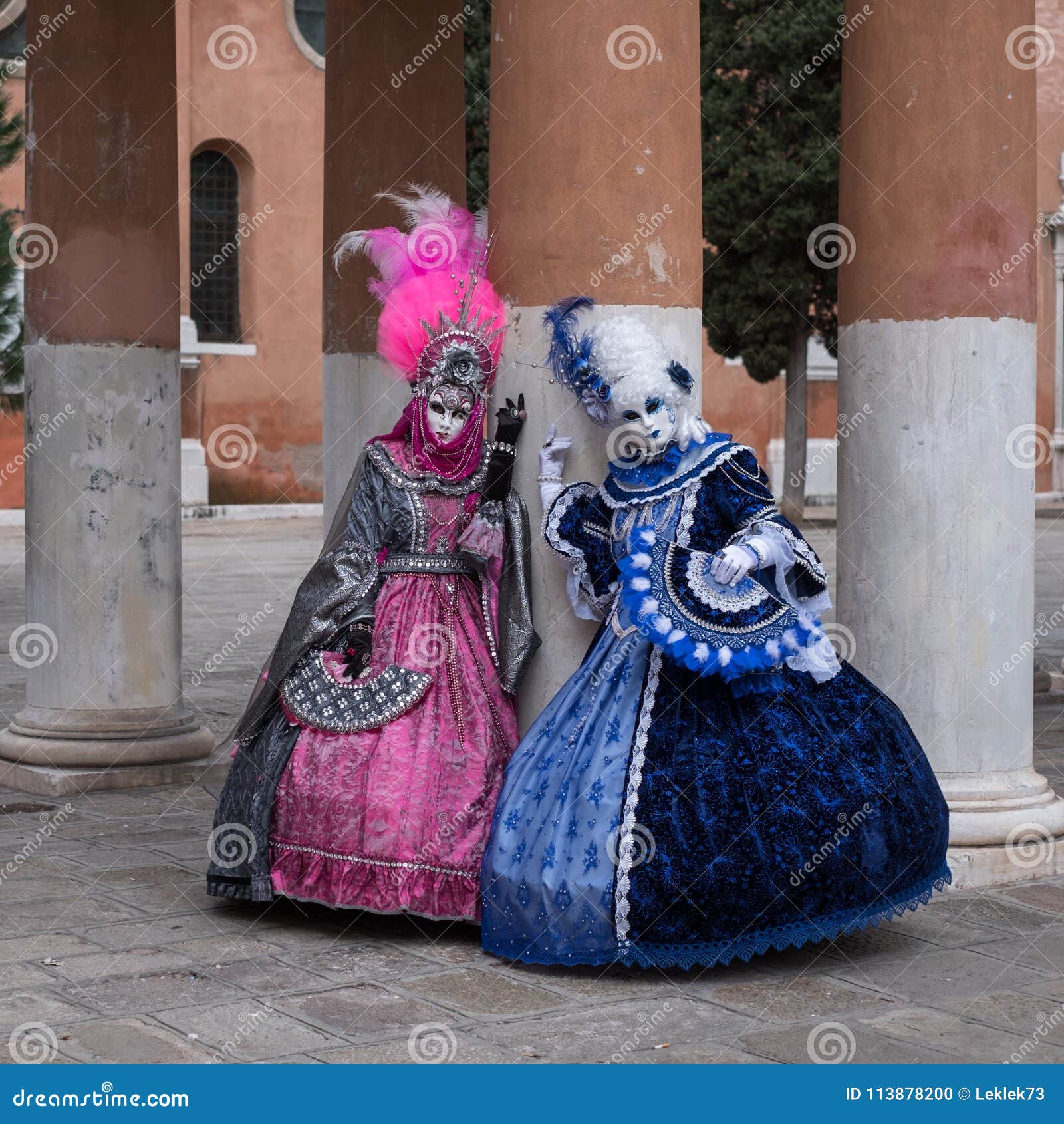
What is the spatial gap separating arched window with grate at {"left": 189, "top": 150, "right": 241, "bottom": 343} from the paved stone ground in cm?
1648

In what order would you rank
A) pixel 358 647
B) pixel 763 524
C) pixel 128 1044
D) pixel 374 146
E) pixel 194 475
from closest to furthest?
pixel 128 1044 → pixel 763 524 → pixel 358 647 → pixel 374 146 → pixel 194 475

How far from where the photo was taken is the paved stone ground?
12.4 feet

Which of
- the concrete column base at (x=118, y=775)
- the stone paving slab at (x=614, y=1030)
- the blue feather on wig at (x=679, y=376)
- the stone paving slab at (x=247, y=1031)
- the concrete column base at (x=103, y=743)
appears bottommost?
the stone paving slab at (x=614, y=1030)

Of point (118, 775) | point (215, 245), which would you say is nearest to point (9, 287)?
point (118, 775)

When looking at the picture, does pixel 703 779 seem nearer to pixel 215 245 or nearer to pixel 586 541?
pixel 586 541

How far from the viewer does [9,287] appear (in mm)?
13492

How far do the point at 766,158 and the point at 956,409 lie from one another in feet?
45.7

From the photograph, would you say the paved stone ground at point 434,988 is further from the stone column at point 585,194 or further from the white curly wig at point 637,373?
the white curly wig at point 637,373

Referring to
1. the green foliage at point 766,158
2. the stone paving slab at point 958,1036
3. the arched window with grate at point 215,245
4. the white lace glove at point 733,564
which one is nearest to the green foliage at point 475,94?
the green foliage at point 766,158

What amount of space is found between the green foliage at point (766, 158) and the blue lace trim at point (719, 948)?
45.8ft

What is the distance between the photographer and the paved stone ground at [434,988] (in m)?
3.78

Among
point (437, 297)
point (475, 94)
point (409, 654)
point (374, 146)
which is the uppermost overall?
point (475, 94)

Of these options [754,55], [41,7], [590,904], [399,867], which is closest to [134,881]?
[399,867]

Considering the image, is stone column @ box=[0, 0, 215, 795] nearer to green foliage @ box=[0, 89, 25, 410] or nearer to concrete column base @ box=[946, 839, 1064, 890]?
concrete column base @ box=[946, 839, 1064, 890]
